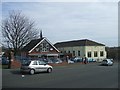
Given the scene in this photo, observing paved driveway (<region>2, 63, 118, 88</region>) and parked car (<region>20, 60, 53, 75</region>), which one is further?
parked car (<region>20, 60, 53, 75</region>)

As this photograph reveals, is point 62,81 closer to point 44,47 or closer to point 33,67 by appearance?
point 33,67

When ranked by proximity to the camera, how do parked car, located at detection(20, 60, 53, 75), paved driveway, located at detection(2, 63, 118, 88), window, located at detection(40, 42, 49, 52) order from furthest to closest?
window, located at detection(40, 42, 49, 52) < parked car, located at detection(20, 60, 53, 75) < paved driveway, located at detection(2, 63, 118, 88)

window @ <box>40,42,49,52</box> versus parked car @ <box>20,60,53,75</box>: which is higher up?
window @ <box>40,42,49,52</box>

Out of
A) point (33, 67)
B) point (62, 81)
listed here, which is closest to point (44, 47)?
point (33, 67)

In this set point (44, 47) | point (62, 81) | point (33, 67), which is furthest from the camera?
point (44, 47)

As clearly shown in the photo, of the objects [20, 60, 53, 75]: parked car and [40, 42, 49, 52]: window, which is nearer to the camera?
[20, 60, 53, 75]: parked car

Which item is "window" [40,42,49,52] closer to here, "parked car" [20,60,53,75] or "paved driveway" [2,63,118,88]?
"parked car" [20,60,53,75]

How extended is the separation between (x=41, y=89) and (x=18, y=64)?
84.9 feet

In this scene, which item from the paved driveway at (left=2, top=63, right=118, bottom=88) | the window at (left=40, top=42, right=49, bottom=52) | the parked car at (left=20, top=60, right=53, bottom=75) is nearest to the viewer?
the paved driveway at (left=2, top=63, right=118, bottom=88)

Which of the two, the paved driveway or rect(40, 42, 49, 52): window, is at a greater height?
rect(40, 42, 49, 52): window

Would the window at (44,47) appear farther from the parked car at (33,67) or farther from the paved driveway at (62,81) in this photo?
the paved driveway at (62,81)

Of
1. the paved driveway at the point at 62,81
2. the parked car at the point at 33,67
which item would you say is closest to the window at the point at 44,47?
the parked car at the point at 33,67

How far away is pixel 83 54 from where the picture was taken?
86375mm

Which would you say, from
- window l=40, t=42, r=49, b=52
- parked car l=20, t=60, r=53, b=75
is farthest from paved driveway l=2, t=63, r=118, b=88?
window l=40, t=42, r=49, b=52
